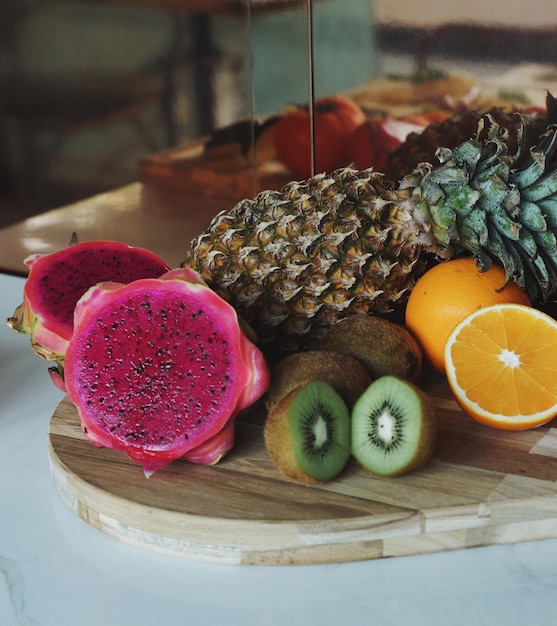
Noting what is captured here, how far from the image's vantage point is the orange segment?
1.13m

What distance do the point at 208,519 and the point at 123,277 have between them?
16.9 inches

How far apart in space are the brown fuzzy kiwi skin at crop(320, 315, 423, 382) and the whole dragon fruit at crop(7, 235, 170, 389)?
0.92ft

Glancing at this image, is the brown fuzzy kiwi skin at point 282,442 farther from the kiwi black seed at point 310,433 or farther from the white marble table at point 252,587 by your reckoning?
the white marble table at point 252,587

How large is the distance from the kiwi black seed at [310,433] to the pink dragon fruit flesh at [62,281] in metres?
0.33

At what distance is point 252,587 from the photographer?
0.97m

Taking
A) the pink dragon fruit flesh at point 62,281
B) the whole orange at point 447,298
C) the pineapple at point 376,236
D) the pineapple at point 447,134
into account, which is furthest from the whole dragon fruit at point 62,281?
the pineapple at point 447,134

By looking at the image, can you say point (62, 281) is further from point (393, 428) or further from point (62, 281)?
point (393, 428)

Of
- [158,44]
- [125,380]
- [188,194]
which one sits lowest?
[188,194]

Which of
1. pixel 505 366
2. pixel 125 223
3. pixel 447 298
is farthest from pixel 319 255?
pixel 125 223

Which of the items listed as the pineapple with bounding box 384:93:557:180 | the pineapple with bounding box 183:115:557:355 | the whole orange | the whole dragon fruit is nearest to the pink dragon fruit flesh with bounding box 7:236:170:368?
the whole dragon fruit

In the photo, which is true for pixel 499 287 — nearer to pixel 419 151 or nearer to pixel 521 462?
pixel 521 462

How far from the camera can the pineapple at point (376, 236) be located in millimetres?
1223

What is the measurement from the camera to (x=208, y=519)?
98cm

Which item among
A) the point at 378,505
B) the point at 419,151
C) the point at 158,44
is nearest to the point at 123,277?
the point at 378,505
